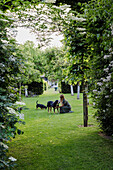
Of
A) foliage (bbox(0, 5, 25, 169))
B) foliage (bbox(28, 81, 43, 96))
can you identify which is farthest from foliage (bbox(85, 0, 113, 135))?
foliage (bbox(28, 81, 43, 96))

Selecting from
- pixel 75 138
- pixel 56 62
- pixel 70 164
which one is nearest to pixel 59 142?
pixel 75 138

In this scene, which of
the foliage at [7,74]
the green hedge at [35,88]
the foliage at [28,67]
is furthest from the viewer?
the green hedge at [35,88]

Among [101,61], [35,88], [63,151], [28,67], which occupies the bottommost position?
[35,88]

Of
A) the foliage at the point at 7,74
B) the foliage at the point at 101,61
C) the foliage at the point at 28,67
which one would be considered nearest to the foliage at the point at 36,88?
the foliage at the point at 28,67

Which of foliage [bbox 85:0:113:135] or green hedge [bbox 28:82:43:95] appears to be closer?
foliage [bbox 85:0:113:135]

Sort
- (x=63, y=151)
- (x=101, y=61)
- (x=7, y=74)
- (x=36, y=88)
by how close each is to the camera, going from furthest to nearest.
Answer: (x=36, y=88) < (x=101, y=61) < (x=63, y=151) < (x=7, y=74)

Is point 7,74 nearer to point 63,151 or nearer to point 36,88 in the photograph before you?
point 63,151

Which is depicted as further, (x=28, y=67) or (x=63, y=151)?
(x=28, y=67)

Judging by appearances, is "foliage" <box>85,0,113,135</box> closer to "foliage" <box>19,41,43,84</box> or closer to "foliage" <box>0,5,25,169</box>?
"foliage" <box>19,41,43,84</box>

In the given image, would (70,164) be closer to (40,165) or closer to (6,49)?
(40,165)

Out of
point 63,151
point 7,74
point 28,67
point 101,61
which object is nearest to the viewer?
point 7,74

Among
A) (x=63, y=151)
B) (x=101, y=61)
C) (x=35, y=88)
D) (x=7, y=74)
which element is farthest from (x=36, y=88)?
(x=7, y=74)

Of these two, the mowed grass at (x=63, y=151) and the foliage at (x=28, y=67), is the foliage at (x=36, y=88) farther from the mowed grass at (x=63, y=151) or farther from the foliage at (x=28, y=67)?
the mowed grass at (x=63, y=151)

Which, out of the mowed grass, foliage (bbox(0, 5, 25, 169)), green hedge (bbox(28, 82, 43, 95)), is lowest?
green hedge (bbox(28, 82, 43, 95))
